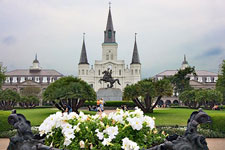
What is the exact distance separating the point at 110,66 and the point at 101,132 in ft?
283

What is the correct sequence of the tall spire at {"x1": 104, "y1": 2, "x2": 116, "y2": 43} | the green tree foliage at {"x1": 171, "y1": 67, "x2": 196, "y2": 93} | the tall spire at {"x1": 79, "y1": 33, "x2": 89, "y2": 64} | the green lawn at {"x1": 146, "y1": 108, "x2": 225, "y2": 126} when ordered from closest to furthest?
the green lawn at {"x1": 146, "y1": 108, "x2": 225, "y2": 126}
the green tree foliage at {"x1": 171, "y1": 67, "x2": 196, "y2": 93}
the tall spire at {"x1": 79, "y1": 33, "x2": 89, "y2": 64}
the tall spire at {"x1": 104, "y1": 2, "x2": 116, "y2": 43}

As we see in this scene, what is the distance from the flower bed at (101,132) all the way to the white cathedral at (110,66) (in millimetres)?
83171

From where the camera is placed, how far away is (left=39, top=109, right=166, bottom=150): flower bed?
351cm

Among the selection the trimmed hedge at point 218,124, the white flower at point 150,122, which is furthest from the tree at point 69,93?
the white flower at point 150,122

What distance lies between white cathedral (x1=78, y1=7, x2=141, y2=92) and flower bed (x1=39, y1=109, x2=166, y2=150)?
83.2 meters

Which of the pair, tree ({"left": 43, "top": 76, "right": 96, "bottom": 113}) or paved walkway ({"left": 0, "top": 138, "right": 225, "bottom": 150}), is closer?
paved walkway ({"left": 0, "top": 138, "right": 225, "bottom": 150})

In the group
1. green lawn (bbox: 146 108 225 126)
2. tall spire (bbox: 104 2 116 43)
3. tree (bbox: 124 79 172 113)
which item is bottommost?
green lawn (bbox: 146 108 225 126)

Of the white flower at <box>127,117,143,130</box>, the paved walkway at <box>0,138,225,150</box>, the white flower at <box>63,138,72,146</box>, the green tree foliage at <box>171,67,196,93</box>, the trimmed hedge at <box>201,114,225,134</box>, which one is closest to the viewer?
the white flower at <box>63,138,72,146</box>

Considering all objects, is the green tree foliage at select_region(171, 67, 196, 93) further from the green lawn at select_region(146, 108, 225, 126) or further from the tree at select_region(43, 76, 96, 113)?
the tree at select_region(43, 76, 96, 113)

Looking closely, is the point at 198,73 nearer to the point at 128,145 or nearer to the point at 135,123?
the point at 135,123

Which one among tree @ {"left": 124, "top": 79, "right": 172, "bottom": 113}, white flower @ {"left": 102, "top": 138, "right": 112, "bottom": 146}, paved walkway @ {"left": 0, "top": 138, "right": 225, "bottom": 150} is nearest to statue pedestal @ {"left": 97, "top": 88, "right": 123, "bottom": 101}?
tree @ {"left": 124, "top": 79, "right": 172, "bottom": 113}

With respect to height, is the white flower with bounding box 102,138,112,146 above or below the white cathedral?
below

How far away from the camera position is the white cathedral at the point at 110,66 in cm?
8725

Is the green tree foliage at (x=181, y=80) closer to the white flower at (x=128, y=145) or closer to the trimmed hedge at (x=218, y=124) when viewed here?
the trimmed hedge at (x=218, y=124)
